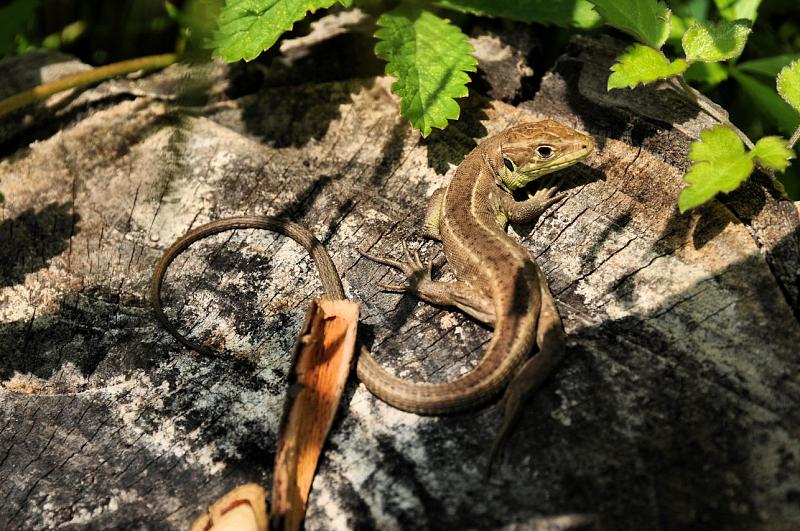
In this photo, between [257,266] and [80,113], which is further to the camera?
[80,113]

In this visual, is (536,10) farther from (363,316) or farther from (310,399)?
(310,399)

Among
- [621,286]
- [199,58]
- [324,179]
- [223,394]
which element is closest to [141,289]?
[223,394]

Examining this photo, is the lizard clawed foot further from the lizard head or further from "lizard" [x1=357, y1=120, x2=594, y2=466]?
the lizard head

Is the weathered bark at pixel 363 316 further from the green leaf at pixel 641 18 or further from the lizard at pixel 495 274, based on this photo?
the green leaf at pixel 641 18

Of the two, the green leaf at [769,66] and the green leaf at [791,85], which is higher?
the green leaf at [791,85]

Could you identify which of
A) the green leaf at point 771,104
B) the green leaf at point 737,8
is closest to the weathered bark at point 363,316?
the green leaf at point 771,104

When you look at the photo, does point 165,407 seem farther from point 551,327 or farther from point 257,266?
point 551,327

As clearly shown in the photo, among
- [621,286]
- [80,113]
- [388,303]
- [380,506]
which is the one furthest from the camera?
[80,113]
